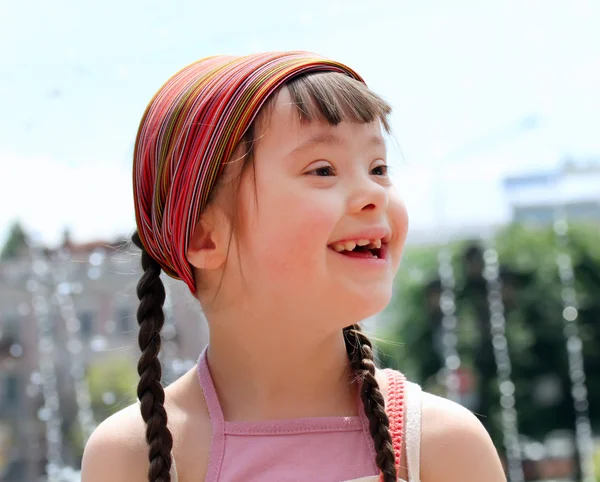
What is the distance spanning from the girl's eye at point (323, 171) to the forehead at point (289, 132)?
0.03 m

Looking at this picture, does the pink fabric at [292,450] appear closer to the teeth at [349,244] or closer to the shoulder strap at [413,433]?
the shoulder strap at [413,433]

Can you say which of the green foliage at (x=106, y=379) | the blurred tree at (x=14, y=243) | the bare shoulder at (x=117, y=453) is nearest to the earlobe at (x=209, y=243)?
the bare shoulder at (x=117, y=453)

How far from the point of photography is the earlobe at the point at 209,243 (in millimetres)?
1147

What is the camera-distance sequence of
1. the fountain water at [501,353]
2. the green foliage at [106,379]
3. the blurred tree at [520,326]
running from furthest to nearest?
→ the blurred tree at [520,326], the fountain water at [501,353], the green foliage at [106,379]

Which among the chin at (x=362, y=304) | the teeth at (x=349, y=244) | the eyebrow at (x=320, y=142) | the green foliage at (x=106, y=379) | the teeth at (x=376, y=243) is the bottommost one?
the green foliage at (x=106, y=379)

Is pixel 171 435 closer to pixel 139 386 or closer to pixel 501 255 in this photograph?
pixel 139 386

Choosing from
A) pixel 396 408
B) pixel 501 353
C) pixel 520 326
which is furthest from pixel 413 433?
pixel 520 326

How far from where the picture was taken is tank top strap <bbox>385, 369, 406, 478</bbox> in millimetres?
1120

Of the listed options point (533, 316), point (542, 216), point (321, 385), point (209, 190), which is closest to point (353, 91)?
point (209, 190)

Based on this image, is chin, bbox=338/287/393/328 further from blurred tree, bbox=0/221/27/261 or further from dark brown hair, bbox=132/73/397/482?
blurred tree, bbox=0/221/27/261

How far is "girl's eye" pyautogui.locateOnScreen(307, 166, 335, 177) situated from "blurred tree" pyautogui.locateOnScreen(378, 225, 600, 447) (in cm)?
1317

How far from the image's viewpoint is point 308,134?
3.65 feet

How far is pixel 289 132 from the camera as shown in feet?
3.64

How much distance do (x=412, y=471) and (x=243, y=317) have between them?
0.93 ft
